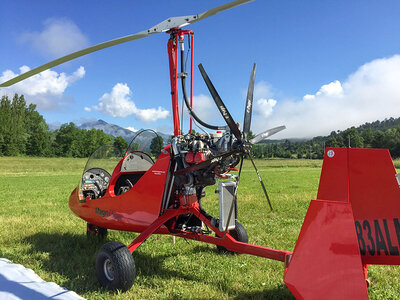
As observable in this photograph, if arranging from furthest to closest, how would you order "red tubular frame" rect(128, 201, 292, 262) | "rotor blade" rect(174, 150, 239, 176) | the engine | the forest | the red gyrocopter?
the forest → "red tubular frame" rect(128, 201, 292, 262) → the engine → "rotor blade" rect(174, 150, 239, 176) → the red gyrocopter

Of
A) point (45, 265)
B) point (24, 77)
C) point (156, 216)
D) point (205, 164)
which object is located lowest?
point (45, 265)

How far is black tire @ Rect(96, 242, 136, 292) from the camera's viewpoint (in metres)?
4.20

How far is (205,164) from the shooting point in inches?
170

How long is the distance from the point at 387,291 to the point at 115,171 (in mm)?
4668

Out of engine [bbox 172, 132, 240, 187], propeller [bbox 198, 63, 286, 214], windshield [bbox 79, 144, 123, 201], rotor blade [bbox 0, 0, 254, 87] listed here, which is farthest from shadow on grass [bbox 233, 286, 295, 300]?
rotor blade [bbox 0, 0, 254, 87]

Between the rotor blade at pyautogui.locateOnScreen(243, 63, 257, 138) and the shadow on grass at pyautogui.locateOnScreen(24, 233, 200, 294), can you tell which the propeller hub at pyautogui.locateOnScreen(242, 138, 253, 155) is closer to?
the rotor blade at pyautogui.locateOnScreen(243, 63, 257, 138)

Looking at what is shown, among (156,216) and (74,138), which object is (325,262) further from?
(74,138)

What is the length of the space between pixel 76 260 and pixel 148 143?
2.45 metres

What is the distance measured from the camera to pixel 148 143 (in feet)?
19.0

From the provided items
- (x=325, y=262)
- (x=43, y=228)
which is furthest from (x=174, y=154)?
(x=43, y=228)

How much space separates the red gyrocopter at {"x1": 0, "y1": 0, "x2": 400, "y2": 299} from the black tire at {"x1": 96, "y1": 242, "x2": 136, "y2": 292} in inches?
0.5

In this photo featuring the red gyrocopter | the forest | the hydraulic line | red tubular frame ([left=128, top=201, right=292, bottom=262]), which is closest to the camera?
the red gyrocopter

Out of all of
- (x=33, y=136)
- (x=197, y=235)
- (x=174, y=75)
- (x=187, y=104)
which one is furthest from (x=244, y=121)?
(x=33, y=136)

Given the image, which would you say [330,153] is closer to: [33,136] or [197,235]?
[197,235]
